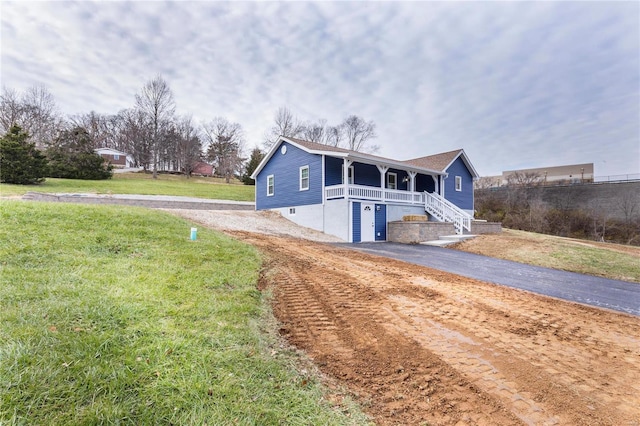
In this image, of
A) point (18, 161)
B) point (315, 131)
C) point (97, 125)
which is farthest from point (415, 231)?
point (97, 125)

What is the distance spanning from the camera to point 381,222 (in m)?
15.4

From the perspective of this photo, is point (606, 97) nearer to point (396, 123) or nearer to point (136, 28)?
point (396, 123)

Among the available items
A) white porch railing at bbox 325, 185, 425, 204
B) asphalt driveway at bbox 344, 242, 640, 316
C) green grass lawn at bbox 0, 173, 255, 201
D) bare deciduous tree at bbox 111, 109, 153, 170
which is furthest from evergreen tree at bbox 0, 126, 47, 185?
asphalt driveway at bbox 344, 242, 640, 316

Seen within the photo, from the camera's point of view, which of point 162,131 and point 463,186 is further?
point 162,131

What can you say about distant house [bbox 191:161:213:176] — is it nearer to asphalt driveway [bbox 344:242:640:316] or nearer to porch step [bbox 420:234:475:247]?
porch step [bbox 420:234:475:247]

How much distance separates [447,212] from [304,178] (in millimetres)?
8600

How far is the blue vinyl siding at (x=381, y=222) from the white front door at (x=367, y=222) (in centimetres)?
29

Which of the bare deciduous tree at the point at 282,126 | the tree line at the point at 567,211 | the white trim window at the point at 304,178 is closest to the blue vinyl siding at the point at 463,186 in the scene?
the tree line at the point at 567,211

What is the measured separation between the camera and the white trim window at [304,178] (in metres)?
16.4

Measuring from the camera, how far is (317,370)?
104 inches

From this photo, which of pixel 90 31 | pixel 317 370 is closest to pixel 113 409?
pixel 317 370

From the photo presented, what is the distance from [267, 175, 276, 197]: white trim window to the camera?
1907 cm

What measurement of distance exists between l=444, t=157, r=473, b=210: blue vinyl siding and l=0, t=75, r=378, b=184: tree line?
60.8 ft

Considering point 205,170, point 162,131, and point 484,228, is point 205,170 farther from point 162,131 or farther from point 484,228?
point 484,228
